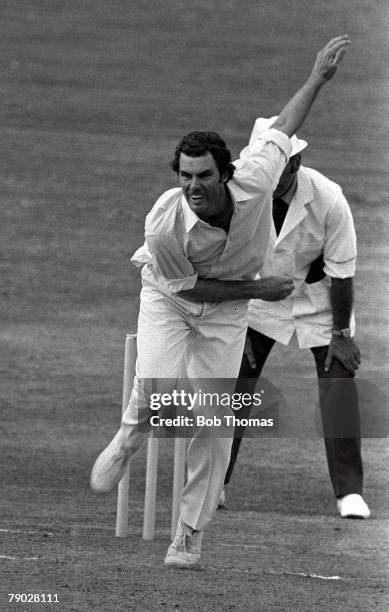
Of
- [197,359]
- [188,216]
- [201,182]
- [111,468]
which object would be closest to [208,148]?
[201,182]

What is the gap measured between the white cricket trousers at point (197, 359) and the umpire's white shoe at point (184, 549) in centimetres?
4

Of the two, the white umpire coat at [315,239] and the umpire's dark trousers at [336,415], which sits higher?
the white umpire coat at [315,239]

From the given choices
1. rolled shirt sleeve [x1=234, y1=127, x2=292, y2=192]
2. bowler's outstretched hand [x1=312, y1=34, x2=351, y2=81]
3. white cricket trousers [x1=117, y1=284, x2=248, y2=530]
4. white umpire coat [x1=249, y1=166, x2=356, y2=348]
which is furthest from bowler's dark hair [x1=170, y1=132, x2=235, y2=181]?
white umpire coat [x1=249, y1=166, x2=356, y2=348]

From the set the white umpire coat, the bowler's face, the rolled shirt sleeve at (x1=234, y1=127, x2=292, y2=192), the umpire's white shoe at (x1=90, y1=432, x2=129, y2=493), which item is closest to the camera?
the bowler's face

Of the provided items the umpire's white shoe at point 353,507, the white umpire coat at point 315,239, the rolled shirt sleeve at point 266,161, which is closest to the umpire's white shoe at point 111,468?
the rolled shirt sleeve at point 266,161

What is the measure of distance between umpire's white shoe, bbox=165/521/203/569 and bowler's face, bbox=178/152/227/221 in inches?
49.7

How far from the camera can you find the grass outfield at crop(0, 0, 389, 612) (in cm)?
598

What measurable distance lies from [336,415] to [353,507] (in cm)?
50

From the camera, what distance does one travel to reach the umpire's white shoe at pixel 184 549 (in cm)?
588

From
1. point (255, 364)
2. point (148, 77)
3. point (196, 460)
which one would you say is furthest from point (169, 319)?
point (148, 77)

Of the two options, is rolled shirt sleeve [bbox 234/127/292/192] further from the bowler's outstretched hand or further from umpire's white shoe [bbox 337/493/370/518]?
umpire's white shoe [bbox 337/493/370/518]

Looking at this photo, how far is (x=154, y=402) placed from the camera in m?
5.88

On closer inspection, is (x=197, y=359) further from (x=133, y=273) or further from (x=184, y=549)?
(x=133, y=273)

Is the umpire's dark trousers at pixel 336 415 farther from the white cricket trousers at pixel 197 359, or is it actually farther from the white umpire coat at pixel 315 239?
the white cricket trousers at pixel 197 359
